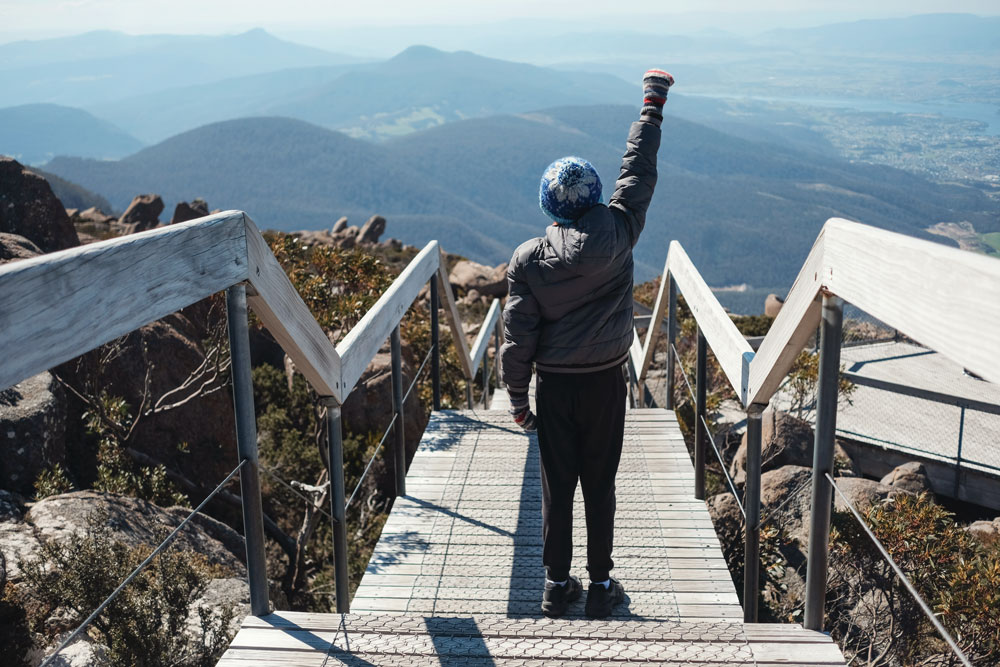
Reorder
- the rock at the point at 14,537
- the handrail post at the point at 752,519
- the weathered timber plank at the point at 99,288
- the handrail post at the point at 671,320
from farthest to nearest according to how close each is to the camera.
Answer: the handrail post at the point at 671,320 < the rock at the point at 14,537 < the handrail post at the point at 752,519 < the weathered timber plank at the point at 99,288

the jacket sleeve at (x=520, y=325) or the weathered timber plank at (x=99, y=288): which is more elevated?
the weathered timber plank at (x=99, y=288)

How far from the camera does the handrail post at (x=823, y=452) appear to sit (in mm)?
1934

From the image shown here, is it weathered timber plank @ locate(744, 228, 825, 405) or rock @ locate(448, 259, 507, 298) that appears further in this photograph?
rock @ locate(448, 259, 507, 298)

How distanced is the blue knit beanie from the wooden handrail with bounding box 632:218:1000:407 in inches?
27.8

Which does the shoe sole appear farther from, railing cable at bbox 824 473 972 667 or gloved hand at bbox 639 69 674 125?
gloved hand at bbox 639 69 674 125

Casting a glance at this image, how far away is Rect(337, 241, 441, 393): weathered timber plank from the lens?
9.10ft

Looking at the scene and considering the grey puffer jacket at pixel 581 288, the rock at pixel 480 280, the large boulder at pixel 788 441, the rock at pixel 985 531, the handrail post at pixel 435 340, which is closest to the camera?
the grey puffer jacket at pixel 581 288

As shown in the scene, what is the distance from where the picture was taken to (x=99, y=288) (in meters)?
1.31

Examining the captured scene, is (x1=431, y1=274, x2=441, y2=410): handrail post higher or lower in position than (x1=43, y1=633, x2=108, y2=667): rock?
higher

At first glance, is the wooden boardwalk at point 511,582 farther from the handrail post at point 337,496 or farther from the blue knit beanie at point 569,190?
the blue knit beanie at point 569,190

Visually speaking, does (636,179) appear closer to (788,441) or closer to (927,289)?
(927,289)

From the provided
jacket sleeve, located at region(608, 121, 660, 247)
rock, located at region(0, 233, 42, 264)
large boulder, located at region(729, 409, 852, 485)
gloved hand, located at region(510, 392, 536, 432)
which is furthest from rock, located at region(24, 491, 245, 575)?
large boulder, located at region(729, 409, 852, 485)

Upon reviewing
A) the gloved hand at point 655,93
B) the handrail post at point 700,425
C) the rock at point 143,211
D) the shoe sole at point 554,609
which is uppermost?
the gloved hand at point 655,93

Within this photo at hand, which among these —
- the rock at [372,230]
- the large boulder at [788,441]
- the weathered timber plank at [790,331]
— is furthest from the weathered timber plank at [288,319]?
the rock at [372,230]
